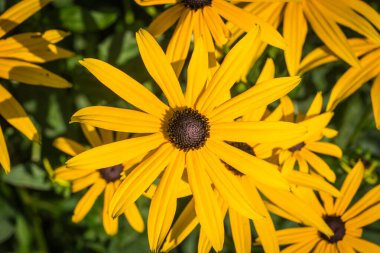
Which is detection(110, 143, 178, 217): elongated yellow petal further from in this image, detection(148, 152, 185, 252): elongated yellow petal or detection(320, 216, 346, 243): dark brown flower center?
detection(320, 216, 346, 243): dark brown flower center

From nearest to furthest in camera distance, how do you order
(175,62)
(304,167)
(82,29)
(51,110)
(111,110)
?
(111,110)
(175,62)
(304,167)
(82,29)
(51,110)

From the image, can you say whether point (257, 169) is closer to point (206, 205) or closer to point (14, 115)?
point (206, 205)

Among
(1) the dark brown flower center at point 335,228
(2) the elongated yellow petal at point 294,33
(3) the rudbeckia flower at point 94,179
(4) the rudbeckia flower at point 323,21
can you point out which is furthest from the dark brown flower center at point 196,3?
(1) the dark brown flower center at point 335,228

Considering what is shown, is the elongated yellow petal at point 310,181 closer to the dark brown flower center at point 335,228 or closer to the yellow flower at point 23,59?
the dark brown flower center at point 335,228

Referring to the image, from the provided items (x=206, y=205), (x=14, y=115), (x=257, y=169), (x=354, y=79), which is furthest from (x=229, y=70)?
(x=14, y=115)

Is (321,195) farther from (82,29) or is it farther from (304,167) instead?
(82,29)

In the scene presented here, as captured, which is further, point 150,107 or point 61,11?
point 61,11

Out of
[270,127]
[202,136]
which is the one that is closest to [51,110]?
[202,136]
